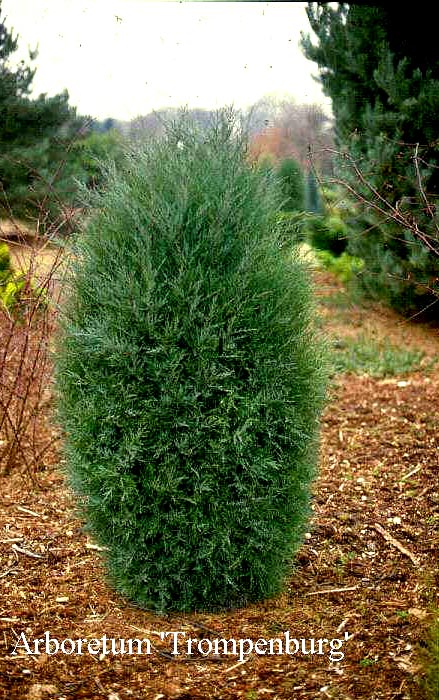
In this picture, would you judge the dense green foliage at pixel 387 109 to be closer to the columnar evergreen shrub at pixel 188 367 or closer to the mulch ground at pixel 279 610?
the mulch ground at pixel 279 610

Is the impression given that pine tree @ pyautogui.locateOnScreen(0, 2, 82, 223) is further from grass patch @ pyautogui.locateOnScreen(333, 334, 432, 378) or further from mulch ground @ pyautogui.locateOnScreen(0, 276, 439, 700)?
mulch ground @ pyautogui.locateOnScreen(0, 276, 439, 700)

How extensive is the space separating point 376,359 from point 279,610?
4.97 m

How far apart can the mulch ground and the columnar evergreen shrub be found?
271mm

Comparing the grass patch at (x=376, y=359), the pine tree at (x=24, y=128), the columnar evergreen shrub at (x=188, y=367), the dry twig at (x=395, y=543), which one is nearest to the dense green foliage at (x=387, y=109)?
the grass patch at (x=376, y=359)

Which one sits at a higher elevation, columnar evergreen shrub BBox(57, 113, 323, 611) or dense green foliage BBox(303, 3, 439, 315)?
dense green foliage BBox(303, 3, 439, 315)

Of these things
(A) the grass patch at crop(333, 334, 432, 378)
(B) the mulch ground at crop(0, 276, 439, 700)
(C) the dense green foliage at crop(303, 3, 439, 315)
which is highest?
(C) the dense green foliage at crop(303, 3, 439, 315)

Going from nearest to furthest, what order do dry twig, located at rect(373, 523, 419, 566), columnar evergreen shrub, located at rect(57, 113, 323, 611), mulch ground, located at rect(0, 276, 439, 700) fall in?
1. mulch ground, located at rect(0, 276, 439, 700)
2. columnar evergreen shrub, located at rect(57, 113, 323, 611)
3. dry twig, located at rect(373, 523, 419, 566)

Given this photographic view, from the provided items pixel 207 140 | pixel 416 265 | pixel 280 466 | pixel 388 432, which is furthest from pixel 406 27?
pixel 280 466

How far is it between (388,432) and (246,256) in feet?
10.6

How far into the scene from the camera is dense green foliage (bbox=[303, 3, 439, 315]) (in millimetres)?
8258

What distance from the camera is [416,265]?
8.30 meters

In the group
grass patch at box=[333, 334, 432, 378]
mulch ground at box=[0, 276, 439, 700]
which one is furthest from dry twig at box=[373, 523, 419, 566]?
grass patch at box=[333, 334, 432, 378]

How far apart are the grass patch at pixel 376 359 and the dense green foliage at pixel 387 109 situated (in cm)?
76

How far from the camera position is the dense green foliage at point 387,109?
27.1ft
